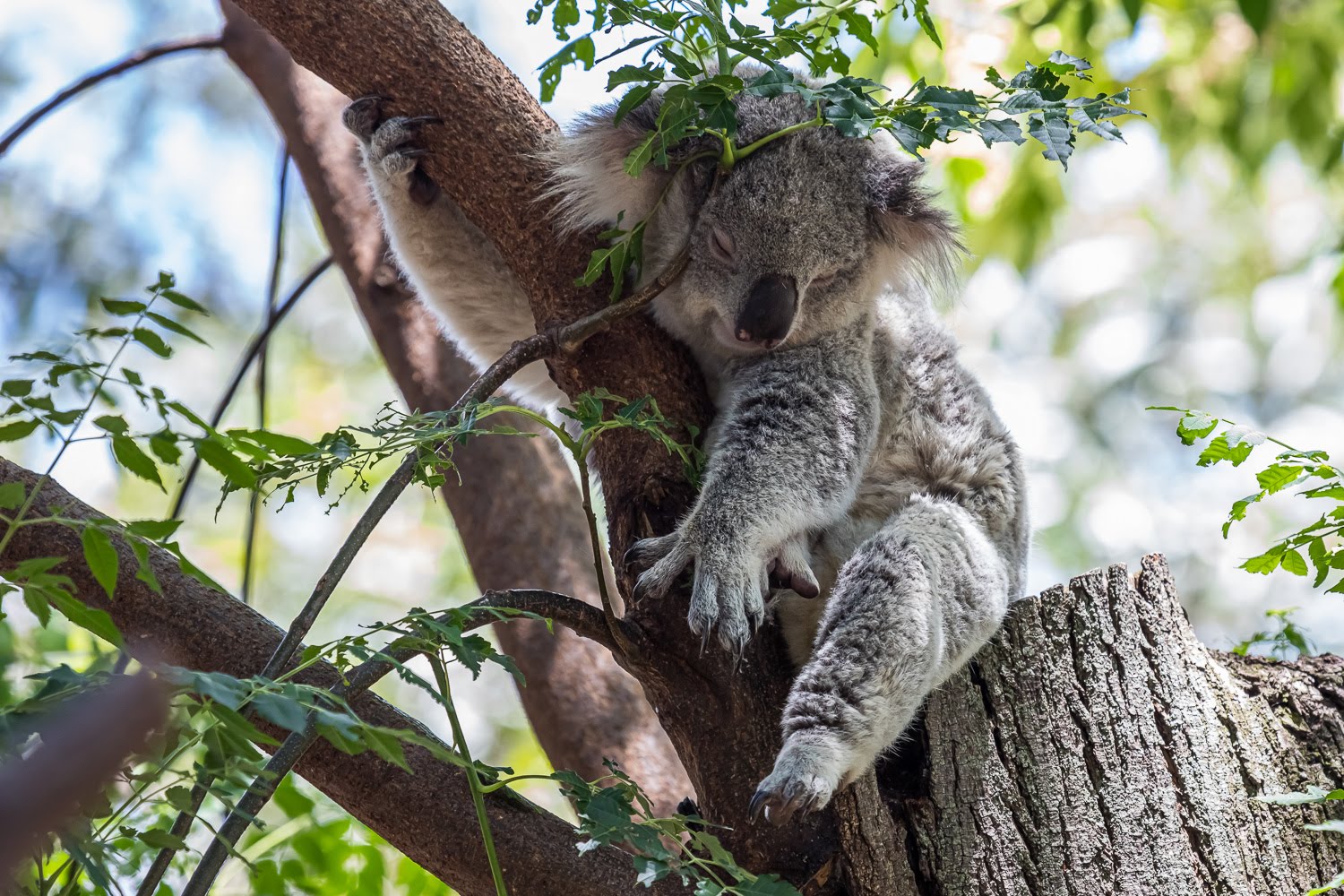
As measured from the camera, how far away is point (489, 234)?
2.88 m

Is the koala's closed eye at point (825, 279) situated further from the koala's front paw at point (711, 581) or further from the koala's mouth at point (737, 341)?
the koala's front paw at point (711, 581)

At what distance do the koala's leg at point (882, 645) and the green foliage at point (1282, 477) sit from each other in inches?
26.1

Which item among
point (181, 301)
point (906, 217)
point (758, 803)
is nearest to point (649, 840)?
point (758, 803)

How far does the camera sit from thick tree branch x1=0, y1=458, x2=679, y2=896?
7.47 ft

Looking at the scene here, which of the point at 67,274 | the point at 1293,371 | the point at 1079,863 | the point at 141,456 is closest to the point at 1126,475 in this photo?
the point at 1293,371

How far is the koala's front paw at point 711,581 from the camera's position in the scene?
2.43m

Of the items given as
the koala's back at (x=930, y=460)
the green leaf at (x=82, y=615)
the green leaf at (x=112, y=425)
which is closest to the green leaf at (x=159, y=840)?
the green leaf at (x=82, y=615)

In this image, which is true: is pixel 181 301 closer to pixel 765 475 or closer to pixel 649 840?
pixel 649 840

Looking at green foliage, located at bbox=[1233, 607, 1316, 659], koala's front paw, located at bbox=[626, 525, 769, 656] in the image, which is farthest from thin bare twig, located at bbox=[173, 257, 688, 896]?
green foliage, located at bbox=[1233, 607, 1316, 659]

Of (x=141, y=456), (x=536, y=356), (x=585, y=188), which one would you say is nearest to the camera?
(x=141, y=456)

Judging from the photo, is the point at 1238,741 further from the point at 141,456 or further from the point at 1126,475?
the point at 1126,475

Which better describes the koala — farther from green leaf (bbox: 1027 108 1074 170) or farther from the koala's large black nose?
green leaf (bbox: 1027 108 1074 170)

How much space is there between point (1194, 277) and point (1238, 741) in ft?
50.4

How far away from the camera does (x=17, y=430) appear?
151 centimetres
